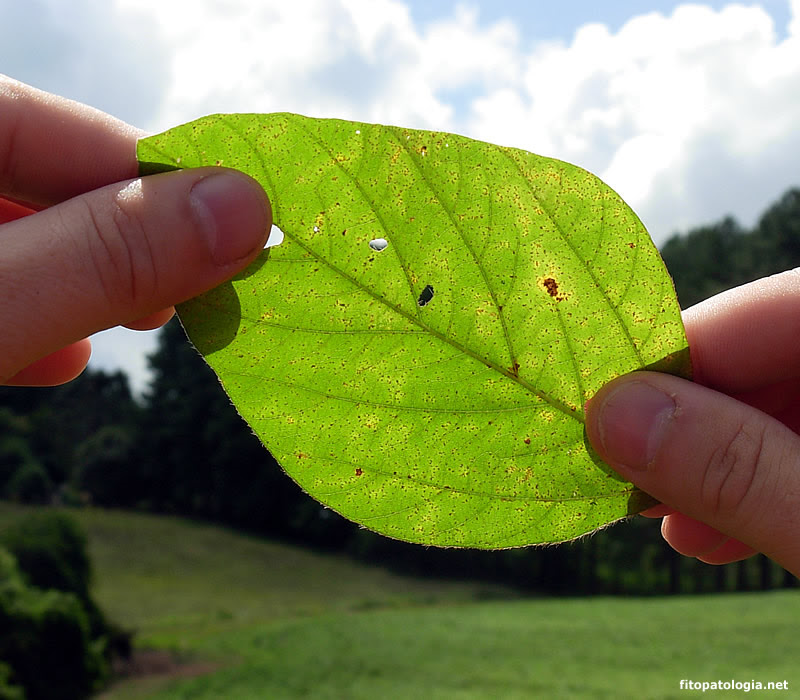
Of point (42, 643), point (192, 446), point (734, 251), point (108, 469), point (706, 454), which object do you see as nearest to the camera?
point (706, 454)

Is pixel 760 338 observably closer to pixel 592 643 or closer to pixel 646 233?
pixel 646 233

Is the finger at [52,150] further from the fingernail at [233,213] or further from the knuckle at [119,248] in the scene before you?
the fingernail at [233,213]

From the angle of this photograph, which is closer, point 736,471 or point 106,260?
point 106,260

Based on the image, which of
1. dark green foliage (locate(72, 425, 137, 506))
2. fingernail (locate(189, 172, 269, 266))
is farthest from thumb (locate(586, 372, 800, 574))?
dark green foliage (locate(72, 425, 137, 506))

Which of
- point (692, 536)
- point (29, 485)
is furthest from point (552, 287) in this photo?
point (29, 485)

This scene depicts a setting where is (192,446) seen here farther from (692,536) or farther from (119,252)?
(119,252)

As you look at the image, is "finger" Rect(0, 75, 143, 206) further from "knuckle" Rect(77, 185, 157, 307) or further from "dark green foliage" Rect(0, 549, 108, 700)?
"dark green foliage" Rect(0, 549, 108, 700)
